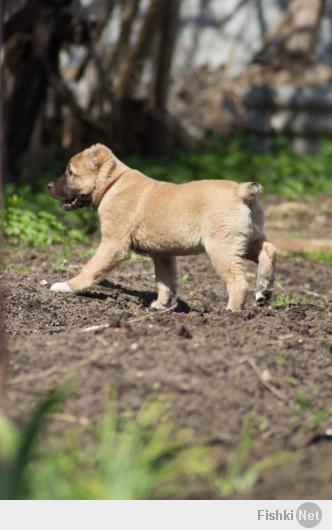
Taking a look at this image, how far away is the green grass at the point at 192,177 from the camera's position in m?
10.3

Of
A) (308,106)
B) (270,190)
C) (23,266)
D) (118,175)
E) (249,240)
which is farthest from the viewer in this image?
(308,106)

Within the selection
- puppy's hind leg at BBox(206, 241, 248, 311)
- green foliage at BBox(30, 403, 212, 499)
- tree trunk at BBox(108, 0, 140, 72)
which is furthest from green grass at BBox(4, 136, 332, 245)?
green foliage at BBox(30, 403, 212, 499)

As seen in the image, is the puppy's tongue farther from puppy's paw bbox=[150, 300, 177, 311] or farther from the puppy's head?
puppy's paw bbox=[150, 300, 177, 311]

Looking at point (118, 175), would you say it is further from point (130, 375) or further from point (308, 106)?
point (308, 106)

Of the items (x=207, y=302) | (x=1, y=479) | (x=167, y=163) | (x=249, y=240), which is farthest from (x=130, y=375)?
(x=167, y=163)

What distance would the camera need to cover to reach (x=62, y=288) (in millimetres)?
7582

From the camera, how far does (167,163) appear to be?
607 inches

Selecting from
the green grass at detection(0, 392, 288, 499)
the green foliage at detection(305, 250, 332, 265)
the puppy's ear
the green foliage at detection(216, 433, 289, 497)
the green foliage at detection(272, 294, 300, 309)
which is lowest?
the green foliage at detection(305, 250, 332, 265)

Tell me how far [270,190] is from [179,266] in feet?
16.2

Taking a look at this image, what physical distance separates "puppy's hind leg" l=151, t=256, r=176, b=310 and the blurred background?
19.4 ft

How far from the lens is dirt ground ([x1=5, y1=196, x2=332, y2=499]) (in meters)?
4.39

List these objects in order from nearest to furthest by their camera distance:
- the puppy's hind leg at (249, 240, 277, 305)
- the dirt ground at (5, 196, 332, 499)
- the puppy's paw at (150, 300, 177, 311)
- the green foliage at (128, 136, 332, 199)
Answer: the dirt ground at (5, 196, 332, 499)
the puppy's hind leg at (249, 240, 277, 305)
the puppy's paw at (150, 300, 177, 311)
the green foliage at (128, 136, 332, 199)

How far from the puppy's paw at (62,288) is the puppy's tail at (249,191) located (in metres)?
1.69

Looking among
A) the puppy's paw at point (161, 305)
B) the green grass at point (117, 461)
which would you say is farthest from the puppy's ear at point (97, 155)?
the green grass at point (117, 461)
